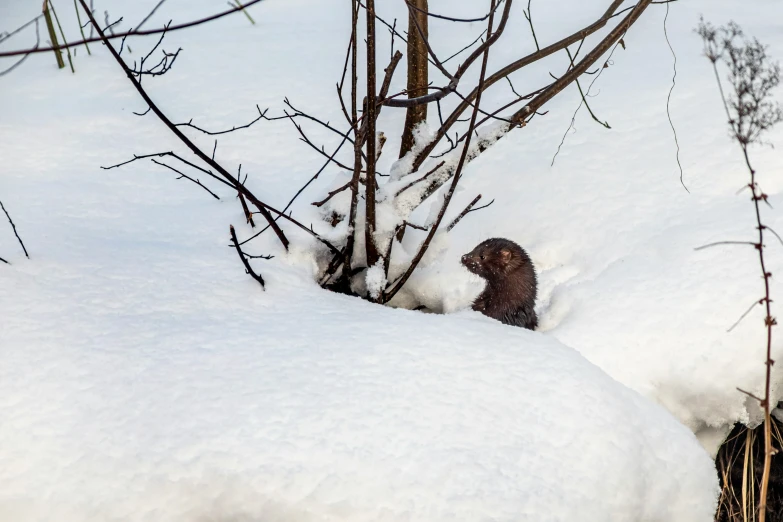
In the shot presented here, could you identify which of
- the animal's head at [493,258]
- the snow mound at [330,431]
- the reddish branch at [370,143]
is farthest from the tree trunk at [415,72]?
the snow mound at [330,431]

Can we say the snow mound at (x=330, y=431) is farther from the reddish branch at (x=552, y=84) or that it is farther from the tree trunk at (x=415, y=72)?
the tree trunk at (x=415, y=72)

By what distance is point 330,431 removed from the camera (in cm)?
193

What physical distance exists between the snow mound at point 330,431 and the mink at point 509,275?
0.77 m

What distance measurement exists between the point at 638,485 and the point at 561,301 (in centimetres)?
98

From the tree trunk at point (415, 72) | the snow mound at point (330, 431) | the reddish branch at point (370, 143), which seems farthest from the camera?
the tree trunk at point (415, 72)

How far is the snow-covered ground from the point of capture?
6.09ft

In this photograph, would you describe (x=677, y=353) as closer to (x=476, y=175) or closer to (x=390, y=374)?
(x=390, y=374)

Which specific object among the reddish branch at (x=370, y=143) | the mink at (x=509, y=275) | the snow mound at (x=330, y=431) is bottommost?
the snow mound at (x=330, y=431)

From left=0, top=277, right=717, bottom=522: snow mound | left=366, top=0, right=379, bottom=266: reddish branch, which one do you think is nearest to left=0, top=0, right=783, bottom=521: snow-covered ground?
left=0, top=277, right=717, bottom=522: snow mound

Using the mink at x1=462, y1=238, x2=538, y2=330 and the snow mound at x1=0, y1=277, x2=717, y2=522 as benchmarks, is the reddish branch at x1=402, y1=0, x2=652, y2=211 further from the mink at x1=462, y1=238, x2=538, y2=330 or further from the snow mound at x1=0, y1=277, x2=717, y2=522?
the snow mound at x1=0, y1=277, x2=717, y2=522

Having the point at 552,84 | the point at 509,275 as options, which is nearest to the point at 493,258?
the point at 509,275

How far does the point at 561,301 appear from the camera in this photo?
115 inches

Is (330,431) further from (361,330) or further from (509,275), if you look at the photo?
(509,275)

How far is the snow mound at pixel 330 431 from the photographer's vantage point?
1.82m
